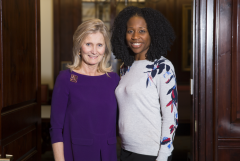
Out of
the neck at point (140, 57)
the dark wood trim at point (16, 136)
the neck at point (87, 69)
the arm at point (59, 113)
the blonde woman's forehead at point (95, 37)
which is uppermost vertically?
the blonde woman's forehead at point (95, 37)

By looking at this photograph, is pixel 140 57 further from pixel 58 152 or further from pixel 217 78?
pixel 58 152

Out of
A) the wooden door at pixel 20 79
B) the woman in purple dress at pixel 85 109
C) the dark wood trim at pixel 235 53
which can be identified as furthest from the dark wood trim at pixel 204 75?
the wooden door at pixel 20 79

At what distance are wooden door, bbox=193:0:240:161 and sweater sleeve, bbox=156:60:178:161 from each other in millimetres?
401

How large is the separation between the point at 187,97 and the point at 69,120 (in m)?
3.75

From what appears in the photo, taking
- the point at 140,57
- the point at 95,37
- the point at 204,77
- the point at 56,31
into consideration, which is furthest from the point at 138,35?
the point at 56,31

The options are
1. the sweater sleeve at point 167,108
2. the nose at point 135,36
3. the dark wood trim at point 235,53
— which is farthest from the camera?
the dark wood trim at point 235,53

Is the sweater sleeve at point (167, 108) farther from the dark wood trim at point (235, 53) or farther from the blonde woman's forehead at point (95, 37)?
the dark wood trim at point (235, 53)

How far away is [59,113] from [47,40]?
4.30 m

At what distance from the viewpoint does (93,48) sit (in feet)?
5.15

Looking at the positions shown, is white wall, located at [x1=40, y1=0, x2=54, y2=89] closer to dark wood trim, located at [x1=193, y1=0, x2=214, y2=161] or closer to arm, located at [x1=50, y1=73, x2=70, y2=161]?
arm, located at [x1=50, y1=73, x2=70, y2=161]

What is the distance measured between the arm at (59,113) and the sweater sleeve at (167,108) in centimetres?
60

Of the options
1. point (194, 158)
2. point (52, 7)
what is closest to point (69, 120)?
point (194, 158)

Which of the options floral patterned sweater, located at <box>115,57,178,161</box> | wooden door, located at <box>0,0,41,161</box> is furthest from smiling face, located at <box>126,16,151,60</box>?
wooden door, located at <box>0,0,41,161</box>

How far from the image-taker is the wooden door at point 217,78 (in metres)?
Result: 1.74
